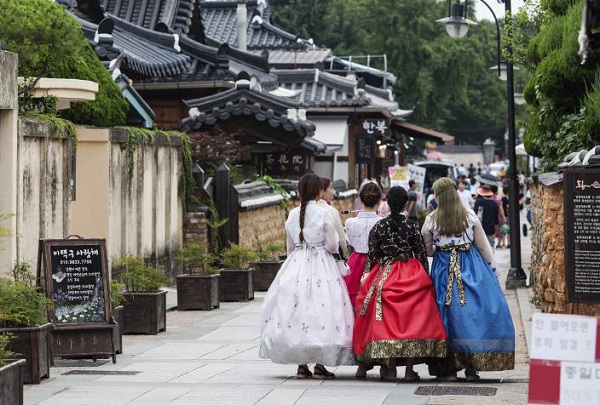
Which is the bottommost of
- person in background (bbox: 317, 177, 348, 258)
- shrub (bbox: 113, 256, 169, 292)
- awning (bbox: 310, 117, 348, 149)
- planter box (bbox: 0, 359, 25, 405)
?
planter box (bbox: 0, 359, 25, 405)

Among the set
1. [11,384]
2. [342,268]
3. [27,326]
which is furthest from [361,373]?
[11,384]

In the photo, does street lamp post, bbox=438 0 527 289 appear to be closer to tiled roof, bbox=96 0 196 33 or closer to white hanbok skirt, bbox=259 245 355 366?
white hanbok skirt, bbox=259 245 355 366

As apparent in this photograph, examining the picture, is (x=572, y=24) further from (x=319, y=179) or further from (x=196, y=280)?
(x=196, y=280)

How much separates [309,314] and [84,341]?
260 centimetres

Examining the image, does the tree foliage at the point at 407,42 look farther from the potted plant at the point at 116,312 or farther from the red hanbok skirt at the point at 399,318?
the red hanbok skirt at the point at 399,318

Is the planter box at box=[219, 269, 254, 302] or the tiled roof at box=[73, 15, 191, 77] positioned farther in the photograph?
the tiled roof at box=[73, 15, 191, 77]

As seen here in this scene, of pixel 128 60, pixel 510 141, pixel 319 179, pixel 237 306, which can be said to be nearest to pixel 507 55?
pixel 510 141

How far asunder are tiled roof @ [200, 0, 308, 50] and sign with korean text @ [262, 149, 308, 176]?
1957 cm

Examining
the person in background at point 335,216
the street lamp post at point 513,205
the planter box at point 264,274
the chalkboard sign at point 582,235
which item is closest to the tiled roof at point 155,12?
the street lamp post at point 513,205

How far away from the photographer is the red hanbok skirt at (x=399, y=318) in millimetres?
13062

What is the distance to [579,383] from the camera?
23.2ft

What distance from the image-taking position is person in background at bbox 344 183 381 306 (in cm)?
1409

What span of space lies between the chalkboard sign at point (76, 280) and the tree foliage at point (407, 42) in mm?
58976

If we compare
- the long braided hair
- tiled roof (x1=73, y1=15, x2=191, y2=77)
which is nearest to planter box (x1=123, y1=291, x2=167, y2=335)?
the long braided hair
